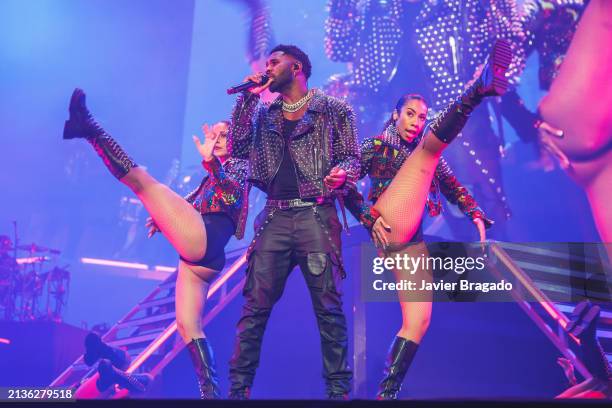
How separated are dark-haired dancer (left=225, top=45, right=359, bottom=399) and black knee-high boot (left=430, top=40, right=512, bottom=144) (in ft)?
1.47

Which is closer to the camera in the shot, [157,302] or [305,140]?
[305,140]

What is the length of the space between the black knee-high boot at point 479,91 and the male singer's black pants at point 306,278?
2.23 ft

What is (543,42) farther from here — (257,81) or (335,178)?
(335,178)

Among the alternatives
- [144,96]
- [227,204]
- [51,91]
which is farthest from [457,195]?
[51,91]

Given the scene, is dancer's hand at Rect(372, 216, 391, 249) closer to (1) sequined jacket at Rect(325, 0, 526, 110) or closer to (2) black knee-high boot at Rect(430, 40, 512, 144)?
(2) black knee-high boot at Rect(430, 40, 512, 144)

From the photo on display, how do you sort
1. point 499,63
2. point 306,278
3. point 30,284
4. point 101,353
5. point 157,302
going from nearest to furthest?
point 499,63, point 306,278, point 101,353, point 157,302, point 30,284

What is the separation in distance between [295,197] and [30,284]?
3.38 m

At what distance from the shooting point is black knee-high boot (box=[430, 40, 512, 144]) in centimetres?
300

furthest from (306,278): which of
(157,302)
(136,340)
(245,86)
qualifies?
(157,302)

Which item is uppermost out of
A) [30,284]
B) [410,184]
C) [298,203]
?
[410,184]

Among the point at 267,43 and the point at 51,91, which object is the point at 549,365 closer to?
the point at 267,43

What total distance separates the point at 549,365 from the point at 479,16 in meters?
3.14

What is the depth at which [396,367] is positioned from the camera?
10.5ft

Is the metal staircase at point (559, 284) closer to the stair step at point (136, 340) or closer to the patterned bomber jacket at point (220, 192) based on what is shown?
the patterned bomber jacket at point (220, 192)
